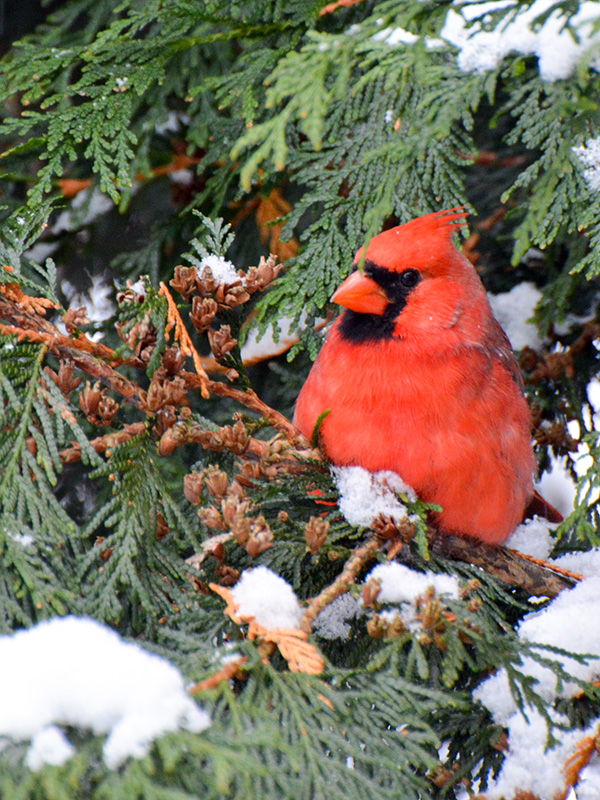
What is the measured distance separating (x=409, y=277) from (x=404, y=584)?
729 mm

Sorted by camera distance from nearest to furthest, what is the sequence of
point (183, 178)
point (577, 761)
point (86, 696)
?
1. point (86, 696)
2. point (577, 761)
3. point (183, 178)

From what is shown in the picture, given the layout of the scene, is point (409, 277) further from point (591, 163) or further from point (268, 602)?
point (268, 602)

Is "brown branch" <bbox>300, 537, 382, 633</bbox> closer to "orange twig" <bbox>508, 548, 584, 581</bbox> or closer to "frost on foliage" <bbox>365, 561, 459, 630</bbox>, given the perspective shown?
"frost on foliage" <bbox>365, 561, 459, 630</bbox>

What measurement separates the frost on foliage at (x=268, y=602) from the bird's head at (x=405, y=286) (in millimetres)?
666

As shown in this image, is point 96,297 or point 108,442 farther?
point 96,297

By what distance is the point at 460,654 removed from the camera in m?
0.99

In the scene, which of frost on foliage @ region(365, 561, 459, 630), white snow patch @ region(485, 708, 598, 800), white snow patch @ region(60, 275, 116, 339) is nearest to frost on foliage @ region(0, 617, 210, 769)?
frost on foliage @ region(365, 561, 459, 630)

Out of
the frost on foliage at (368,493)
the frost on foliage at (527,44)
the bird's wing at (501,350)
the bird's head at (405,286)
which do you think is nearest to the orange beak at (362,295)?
the bird's head at (405,286)

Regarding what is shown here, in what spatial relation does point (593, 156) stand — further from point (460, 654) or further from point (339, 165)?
point (460, 654)

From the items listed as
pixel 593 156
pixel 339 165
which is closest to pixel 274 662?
pixel 593 156

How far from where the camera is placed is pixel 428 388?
1425 millimetres

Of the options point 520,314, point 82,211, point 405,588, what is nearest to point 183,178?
point 82,211

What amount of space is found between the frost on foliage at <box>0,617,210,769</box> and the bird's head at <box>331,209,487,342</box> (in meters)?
0.89

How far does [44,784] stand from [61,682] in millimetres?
102
